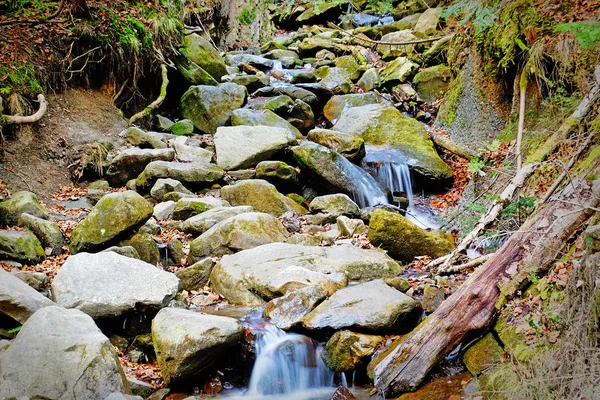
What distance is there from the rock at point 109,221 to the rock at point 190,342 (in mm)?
2396

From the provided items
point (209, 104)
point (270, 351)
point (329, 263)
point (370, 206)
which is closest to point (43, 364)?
point (270, 351)

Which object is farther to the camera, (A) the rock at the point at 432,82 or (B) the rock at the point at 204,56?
(B) the rock at the point at 204,56

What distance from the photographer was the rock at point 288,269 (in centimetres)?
551

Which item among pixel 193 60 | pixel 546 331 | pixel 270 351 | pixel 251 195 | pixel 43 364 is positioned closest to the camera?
pixel 546 331

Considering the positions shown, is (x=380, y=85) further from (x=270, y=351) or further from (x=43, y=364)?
(x=43, y=364)

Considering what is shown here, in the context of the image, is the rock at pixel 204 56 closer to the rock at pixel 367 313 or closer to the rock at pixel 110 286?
the rock at pixel 110 286

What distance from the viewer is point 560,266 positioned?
335 cm

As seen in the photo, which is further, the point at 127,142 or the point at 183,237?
the point at 127,142

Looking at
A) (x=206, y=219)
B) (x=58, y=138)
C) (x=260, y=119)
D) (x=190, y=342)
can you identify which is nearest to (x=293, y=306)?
(x=190, y=342)

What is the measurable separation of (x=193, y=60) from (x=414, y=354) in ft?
42.3

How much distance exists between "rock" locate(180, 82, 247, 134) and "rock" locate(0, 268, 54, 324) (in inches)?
333

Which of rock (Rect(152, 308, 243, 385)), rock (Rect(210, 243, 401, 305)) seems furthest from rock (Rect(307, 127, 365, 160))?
rock (Rect(152, 308, 243, 385))

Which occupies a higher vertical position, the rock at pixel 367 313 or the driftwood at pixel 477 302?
the driftwood at pixel 477 302

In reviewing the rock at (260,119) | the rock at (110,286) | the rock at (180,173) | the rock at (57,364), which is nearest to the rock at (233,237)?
the rock at (110,286)
